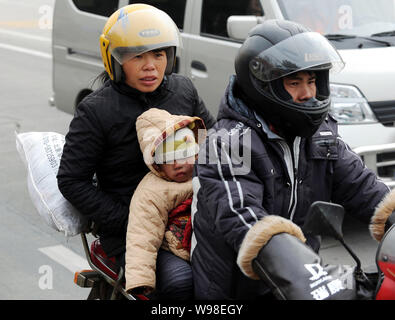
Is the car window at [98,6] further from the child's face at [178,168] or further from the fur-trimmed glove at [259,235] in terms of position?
the fur-trimmed glove at [259,235]

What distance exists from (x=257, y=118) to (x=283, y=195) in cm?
27

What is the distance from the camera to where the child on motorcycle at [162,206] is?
2695 millimetres

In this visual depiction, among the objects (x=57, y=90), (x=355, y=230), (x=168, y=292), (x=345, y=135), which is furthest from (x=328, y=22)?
(x=168, y=292)

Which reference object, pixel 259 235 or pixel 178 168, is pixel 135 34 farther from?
pixel 259 235

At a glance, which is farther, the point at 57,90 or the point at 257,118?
the point at 57,90

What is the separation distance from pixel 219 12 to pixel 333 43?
110 centimetres

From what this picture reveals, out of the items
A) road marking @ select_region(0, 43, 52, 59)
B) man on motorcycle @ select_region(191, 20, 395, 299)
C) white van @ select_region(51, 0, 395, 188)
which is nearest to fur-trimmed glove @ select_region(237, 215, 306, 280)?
man on motorcycle @ select_region(191, 20, 395, 299)

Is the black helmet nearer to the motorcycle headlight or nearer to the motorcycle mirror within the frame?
the motorcycle mirror

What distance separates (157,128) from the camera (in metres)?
2.79

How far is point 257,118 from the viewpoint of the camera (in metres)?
2.44

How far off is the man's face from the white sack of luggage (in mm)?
1092

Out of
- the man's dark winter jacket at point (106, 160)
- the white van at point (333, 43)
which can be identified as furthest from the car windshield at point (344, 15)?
the man's dark winter jacket at point (106, 160)

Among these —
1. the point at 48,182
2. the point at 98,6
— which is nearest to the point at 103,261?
the point at 48,182

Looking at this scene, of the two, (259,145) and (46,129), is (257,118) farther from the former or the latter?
(46,129)
